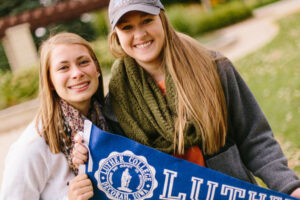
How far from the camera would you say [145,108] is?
194 cm

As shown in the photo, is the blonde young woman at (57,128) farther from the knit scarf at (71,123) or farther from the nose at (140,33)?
the nose at (140,33)

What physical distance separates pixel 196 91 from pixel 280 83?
4883 millimetres

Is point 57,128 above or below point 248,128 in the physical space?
above

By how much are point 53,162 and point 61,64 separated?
0.59m

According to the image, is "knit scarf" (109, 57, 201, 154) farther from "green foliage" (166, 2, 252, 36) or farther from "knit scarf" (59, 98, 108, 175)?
"green foliage" (166, 2, 252, 36)

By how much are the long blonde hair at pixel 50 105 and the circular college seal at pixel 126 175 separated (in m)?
0.33

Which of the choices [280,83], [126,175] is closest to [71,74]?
[126,175]

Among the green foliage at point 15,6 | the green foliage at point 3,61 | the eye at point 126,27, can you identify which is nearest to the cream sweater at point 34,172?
the eye at point 126,27

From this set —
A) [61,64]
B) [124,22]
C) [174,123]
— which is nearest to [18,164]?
[61,64]

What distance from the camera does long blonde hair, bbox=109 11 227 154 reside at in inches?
71.8

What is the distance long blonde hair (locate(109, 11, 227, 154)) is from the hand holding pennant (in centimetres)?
18

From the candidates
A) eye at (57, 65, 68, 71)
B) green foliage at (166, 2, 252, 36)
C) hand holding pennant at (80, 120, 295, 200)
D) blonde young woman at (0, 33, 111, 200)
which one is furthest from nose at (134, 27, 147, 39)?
green foliage at (166, 2, 252, 36)

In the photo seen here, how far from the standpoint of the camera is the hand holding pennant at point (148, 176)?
5.38ft

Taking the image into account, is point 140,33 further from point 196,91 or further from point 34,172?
point 34,172
